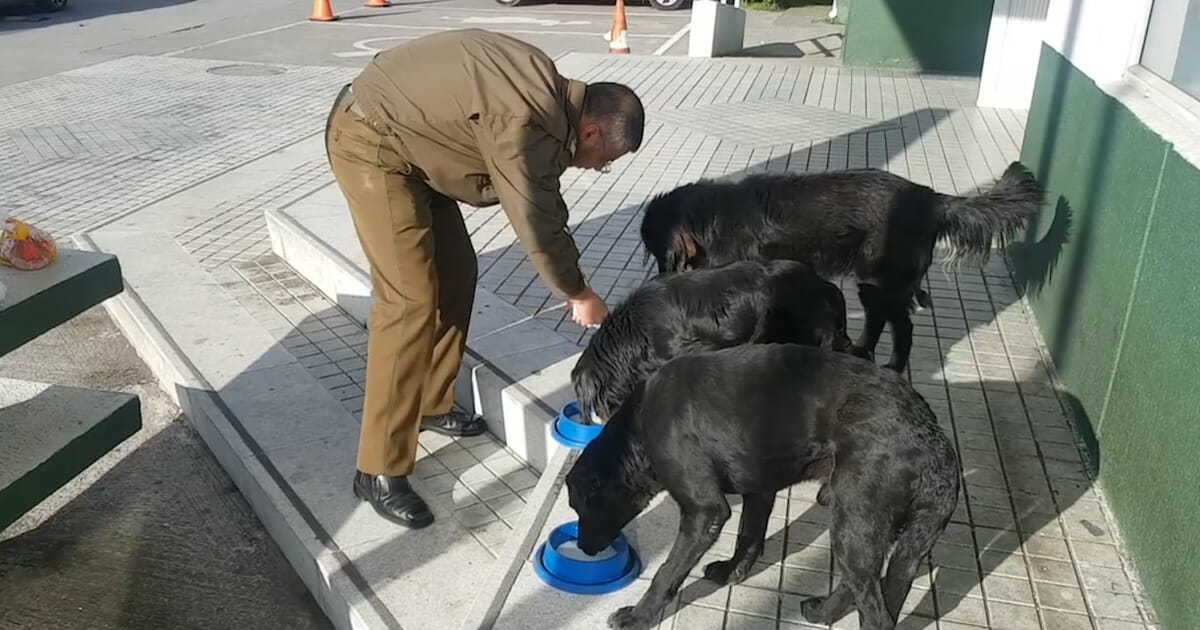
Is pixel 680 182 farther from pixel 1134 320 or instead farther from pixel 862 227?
pixel 1134 320

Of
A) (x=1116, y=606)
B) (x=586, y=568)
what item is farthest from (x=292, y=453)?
(x=1116, y=606)

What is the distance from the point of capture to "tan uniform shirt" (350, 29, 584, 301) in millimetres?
2906

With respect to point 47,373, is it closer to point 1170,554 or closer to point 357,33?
point 1170,554

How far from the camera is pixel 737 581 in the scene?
2.95 metres

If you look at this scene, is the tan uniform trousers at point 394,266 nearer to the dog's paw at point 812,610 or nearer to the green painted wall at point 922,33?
the dog's paw at point 812,610

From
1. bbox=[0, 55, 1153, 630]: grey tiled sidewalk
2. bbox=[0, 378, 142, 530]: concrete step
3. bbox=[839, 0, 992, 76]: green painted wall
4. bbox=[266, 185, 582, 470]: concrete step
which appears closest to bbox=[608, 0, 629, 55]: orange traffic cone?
bbox=[0, 55, 1153, 630]: grey tiled sidewalk

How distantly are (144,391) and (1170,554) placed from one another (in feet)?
15.3

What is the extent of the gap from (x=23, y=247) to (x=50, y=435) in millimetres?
725

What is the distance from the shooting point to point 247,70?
43.3 ft

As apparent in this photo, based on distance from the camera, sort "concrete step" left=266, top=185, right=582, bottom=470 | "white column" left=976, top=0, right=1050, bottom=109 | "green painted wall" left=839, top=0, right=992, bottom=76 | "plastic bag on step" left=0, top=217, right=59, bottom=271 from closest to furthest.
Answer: "plastic bag on step" left=0, top=217, right=59, bottom=271, "concrete step" left=266, top=185, right=582, bottom=470, "white column" left=976, top=0, right=1050, bottom=109, "green painted wall" left=839, top=0, right=992, bottom=76

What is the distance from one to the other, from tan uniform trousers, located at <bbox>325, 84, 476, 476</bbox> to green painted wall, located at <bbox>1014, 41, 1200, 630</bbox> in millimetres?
2420

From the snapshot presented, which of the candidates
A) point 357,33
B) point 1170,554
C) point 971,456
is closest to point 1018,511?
point 971,456

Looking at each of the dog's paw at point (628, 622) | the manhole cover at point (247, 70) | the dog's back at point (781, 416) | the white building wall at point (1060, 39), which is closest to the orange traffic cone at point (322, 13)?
the manhole cover at point (247, 70)

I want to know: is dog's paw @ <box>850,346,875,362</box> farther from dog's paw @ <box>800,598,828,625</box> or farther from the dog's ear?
dog's paw @ <box>800,598,828,625</box>
